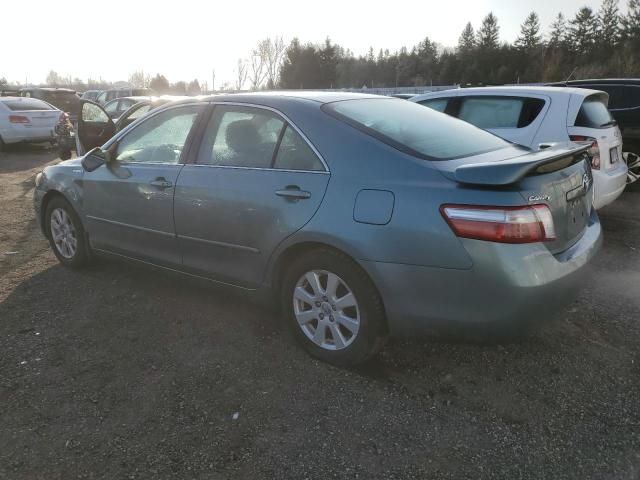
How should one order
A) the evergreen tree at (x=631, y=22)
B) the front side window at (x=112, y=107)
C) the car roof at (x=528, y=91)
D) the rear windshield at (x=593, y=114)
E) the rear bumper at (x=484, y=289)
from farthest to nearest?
1. the evergreen tree at (x=631, y=22)
2. the front side window at (x=112, y=107)
3. the car roof at (x=528, y=91)
4. the rear windshield at (x=593, y=114)
5. the rear bumper at (x=484, y=289)

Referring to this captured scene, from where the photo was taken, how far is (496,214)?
246cm

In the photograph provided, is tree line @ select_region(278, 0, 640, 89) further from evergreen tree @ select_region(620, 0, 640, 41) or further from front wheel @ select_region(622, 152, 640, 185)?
front wheel @ select_region(622, 152, 640, 185)

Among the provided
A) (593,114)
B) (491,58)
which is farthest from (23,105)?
(491,58)

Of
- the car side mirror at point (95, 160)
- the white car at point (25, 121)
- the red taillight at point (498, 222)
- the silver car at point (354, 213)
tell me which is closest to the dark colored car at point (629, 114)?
the silver car at point (354, 213)

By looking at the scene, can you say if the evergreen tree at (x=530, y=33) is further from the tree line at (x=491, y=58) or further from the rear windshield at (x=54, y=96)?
the rear windshield at (x=54, y=96)

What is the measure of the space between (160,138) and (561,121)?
3975 millimetres

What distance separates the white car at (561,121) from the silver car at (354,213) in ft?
7.80

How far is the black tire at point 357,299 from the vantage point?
2.85 metres

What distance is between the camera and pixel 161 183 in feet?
12.3

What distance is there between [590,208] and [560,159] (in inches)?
26.3

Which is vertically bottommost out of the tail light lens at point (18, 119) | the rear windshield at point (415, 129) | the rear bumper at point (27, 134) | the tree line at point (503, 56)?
the rear bumper at point (27, 134)

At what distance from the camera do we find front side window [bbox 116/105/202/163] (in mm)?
3797

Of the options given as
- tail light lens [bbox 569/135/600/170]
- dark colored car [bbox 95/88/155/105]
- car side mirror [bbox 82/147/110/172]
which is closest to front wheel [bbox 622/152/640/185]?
tail light lens [bbox 569/135/600/170]

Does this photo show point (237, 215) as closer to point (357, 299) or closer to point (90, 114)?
point (357, 299)
